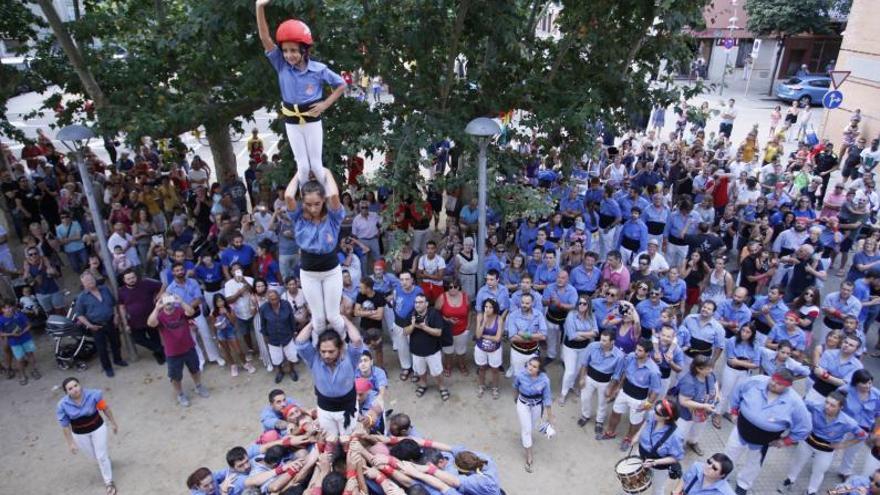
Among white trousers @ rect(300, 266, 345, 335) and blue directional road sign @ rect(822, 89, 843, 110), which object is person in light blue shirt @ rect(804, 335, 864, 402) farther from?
blue directional road sign @ rect(822, 89, 843, 110)

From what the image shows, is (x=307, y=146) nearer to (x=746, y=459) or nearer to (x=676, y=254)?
(x=746, y=459)

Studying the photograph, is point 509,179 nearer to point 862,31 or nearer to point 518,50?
point 518,50

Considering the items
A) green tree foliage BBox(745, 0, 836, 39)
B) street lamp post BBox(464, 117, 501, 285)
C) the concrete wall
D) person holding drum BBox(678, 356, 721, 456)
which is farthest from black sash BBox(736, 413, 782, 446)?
green tree foliage BBox(745, 0, 836, 39)

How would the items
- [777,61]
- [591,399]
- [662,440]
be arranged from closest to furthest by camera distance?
[662,440] → [591,399] → [777,61]

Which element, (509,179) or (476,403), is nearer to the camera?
(476,403)

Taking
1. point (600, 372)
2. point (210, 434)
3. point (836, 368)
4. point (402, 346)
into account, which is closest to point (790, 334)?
point (836, 368)

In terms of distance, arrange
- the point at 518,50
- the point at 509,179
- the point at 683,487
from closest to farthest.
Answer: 1. the point at 683,487
2. the point at 518,50
3. the point at 509,179

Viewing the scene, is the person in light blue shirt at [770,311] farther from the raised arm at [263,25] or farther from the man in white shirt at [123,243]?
the man in white shirt at [123,243]

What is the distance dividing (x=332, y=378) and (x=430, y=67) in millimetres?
6351

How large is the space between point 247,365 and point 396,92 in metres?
4.83

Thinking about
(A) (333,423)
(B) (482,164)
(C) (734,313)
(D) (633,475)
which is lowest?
(D) (633,475)

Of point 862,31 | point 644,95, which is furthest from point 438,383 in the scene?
point 862,31

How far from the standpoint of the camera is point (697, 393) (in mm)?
6566

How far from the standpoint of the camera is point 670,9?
25.7 feet
